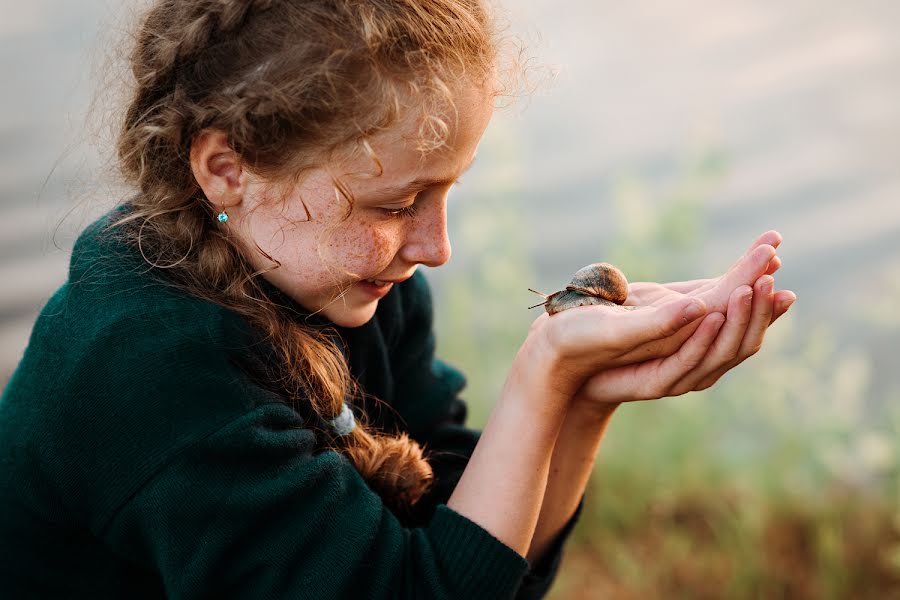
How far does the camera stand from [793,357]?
3.19 m

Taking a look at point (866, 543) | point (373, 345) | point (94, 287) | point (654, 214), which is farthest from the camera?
point (654, 214)

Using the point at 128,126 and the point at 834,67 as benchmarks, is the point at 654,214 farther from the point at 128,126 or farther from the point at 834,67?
the point at 834,67

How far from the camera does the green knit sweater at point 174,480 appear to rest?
4.37 ft

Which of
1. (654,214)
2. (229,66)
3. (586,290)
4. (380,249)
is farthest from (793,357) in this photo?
(229,66)

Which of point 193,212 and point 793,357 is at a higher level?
point 793,357

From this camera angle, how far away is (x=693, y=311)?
136 centimetres

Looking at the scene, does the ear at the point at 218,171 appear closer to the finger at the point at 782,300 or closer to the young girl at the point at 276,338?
the young girl at the point at 276,338

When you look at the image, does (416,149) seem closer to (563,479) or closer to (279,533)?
(279,533)

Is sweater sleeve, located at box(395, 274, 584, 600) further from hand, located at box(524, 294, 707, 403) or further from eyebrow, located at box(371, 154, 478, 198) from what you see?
eyebrow, located at box(371, 154, 478, 198)

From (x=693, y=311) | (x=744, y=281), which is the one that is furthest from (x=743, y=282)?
(x=693, y=311)

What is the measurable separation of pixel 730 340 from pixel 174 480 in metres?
0.82

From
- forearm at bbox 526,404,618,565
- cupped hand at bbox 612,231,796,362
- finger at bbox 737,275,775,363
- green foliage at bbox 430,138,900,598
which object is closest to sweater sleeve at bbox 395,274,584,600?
forearm at bbox 526,404,618,565

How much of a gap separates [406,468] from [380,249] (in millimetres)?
410

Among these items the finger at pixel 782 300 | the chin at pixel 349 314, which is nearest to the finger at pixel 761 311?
the finger at pixel 782 300
